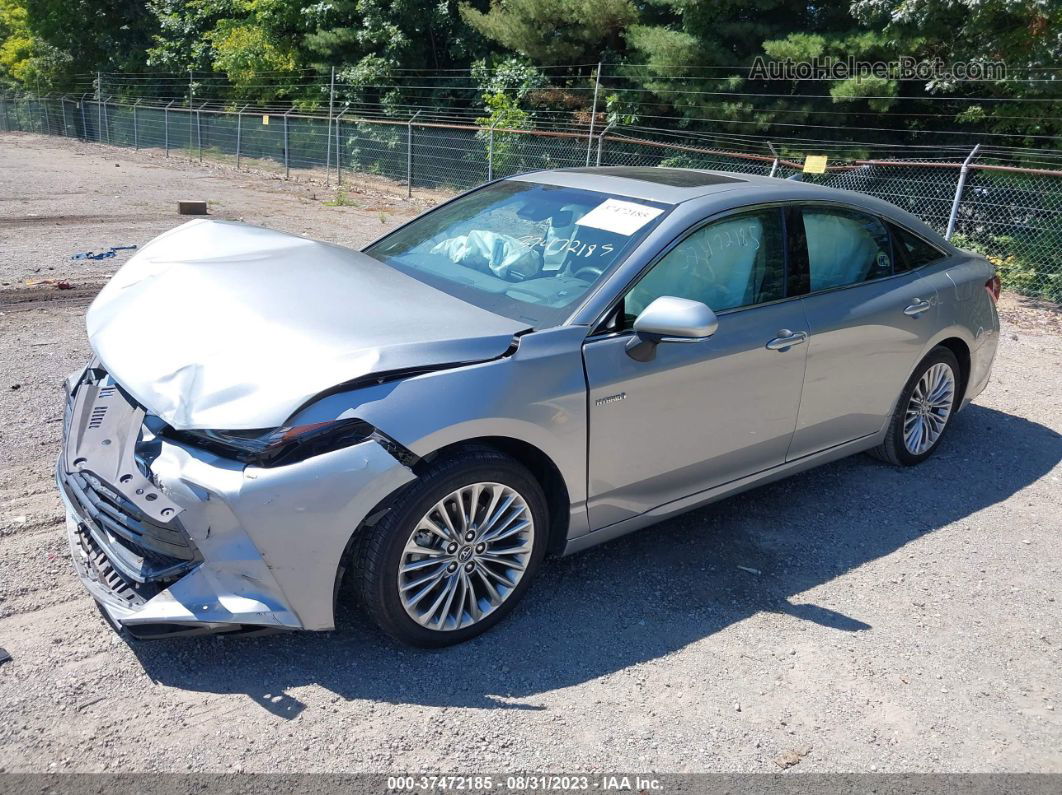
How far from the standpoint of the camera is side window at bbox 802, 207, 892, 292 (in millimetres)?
4480

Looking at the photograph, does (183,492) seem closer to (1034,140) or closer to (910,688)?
(910,688)

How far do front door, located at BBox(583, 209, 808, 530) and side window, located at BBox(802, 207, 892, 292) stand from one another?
25 cm

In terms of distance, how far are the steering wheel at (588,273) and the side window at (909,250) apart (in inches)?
81.3

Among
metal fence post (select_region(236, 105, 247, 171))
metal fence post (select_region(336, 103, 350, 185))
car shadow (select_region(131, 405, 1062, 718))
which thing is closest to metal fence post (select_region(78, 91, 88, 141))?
metal fence post (select_region(236, 105, 247, 171))

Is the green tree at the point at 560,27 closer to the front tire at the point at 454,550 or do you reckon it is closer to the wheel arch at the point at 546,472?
the wheel arch at the point at 546,472

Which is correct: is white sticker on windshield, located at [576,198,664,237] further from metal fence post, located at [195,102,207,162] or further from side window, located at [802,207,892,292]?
metal fence post, located at [195,102,207,162]

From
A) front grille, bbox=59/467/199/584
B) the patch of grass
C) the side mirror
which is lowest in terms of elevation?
the patch of grass

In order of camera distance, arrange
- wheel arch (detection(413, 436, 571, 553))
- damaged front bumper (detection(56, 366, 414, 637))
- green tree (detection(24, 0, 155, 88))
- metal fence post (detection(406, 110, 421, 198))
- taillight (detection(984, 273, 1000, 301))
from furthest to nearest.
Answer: green tree (detection(24, 0, 155, 88)), metal fence post (detection(406, 110, 421, 198)), taillight (detection(984, 273, 1000, 301)), wheel arch (detection(413, 436, 571, 553)), damaged front bumper (detection(56, 366, 414, 637))

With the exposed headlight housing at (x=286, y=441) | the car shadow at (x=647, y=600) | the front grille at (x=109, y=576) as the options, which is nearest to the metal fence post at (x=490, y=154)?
the car shadow at (x=647, y=600)

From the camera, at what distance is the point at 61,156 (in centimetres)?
2803

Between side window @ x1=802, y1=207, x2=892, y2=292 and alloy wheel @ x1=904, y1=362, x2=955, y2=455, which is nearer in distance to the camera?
side window @ x1=802, y1=207, x2=892, y2=292

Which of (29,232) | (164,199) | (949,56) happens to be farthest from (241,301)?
(164,199)

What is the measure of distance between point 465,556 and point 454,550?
6 cm

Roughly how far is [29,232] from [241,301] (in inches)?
402
